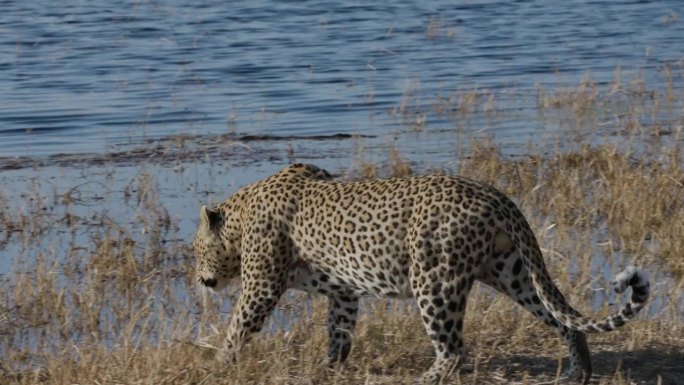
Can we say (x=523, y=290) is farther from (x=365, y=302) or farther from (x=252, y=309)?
(x=365, y=302)

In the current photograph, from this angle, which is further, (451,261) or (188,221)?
(188,221)

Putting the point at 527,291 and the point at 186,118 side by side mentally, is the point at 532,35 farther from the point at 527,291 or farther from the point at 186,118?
the point at 527,291

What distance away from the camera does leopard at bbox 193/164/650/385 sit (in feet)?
22.4

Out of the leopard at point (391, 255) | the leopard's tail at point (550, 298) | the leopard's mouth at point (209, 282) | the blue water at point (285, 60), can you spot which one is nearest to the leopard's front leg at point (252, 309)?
the leopard at point (391, 255)

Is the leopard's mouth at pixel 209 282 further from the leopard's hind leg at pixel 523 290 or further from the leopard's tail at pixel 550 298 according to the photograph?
the leopard's tail at pixel 550 298

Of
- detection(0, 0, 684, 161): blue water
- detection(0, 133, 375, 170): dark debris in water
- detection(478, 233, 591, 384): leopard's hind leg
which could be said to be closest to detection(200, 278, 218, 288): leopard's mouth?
detection(478, 233, 591, 384): leopard's hind leg

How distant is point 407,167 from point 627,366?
14.3 feet

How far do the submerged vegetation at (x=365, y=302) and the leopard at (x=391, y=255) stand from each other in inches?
8.1

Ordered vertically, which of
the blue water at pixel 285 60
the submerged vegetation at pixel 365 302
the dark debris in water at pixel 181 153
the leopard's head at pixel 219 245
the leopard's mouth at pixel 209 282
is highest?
the leopard's head at pixel 219 245

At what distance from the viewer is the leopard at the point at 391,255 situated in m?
6.82

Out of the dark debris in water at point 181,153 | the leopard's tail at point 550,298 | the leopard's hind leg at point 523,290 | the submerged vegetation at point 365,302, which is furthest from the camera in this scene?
the dark debris in water at point 181,153

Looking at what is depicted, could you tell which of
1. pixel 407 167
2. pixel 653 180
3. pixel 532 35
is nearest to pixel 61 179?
pixel 407 167

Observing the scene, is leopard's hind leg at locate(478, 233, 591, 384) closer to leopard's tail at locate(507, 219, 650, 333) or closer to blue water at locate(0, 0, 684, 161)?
leopard's tail at locate(507, 219, 650, 333)

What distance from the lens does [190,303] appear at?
28.8 ft
